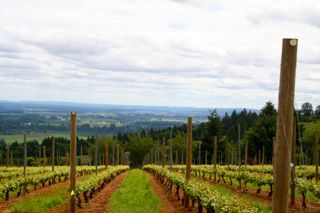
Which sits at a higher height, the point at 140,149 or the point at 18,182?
the point at 18,182

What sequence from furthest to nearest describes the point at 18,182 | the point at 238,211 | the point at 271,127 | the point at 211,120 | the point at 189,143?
1. the point at 211,120
2. the point at 271,127
3. the point at 18,182
4. the point at 189,143
5. the point at 238,211

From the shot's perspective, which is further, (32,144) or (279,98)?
(32,144)

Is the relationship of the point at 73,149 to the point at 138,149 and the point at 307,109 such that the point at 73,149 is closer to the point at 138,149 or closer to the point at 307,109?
Result: the point at 138,149

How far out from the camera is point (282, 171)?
561cm

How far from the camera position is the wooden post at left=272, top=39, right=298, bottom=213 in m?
5.56

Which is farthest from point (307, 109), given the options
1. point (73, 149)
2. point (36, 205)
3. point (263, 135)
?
point (73, 149)

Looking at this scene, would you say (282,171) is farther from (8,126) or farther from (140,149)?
(8,126)

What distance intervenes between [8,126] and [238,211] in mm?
177047

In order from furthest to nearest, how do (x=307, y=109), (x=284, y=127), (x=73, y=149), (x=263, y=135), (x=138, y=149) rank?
(x=307, y=109) < (x=138, y=149) < (x=263, y=135) < (x=73, y=149) < (x=284, y=127)

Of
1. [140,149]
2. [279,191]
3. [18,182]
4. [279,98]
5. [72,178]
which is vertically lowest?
[140,149]

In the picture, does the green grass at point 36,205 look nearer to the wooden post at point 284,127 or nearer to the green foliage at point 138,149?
the wooden post at point 284,127

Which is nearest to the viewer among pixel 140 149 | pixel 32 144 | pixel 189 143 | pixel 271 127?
pixel 189 143

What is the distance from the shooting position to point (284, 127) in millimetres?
5633

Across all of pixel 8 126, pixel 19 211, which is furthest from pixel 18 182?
pixel 8 126
